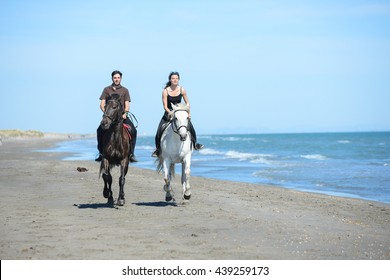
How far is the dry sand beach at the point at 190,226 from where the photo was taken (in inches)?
322

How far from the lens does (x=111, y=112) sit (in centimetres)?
1280

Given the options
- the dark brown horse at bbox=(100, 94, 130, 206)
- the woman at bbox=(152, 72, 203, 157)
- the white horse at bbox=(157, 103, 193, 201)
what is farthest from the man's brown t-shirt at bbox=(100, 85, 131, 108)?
the white horse at bbox=(157, 103, 193, 201)

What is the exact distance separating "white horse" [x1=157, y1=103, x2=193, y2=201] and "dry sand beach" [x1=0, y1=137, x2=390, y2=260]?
0.64 meters

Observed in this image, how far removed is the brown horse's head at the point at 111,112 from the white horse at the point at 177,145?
3.84 ft

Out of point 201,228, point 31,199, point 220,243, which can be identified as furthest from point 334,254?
point 31,199

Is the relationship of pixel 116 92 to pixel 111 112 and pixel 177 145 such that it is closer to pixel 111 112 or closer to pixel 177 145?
pixel 111 112

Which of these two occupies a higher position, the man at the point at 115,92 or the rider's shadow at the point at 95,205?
the man at the point at 115,92

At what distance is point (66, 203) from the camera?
536 inches

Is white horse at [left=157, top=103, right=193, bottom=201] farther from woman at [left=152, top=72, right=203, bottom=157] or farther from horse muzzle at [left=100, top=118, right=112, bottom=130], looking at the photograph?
horse muzzle at [left=100, top=118, right=112, bottom=130]

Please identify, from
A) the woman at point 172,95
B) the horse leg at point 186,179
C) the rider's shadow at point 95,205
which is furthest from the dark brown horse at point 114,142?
the horse leg at point 186,179

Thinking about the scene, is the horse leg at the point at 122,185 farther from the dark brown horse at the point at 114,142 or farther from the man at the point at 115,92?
the man at the point at 115,92

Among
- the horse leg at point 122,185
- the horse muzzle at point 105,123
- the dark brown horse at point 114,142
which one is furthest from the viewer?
the horse leg at point 122,185
